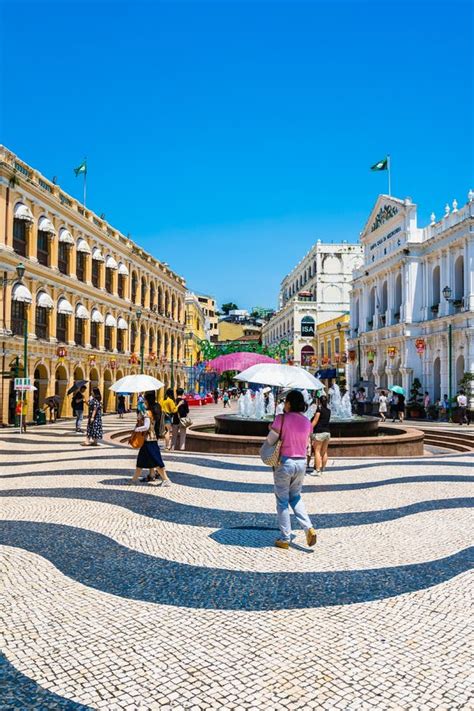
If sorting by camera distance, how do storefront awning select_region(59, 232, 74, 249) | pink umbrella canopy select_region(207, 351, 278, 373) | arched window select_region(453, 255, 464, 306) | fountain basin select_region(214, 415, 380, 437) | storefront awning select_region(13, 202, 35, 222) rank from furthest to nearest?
1. arched window select_region(453, 255, 464, 306)
2. storefront awning select_region(59, 232, 74, 249)
3. storefront awning select_region(13, 202, 35, 222)
4. pink umbrella canopy select_region(207, 351, 278, 373)
5. fountain basin select_region(214, 415, 380, 437)

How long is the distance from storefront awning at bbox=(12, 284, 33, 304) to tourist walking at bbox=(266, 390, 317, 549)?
76.6 feet

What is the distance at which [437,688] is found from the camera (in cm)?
337

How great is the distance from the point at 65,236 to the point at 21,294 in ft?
22.6

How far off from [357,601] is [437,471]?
26.7 feet

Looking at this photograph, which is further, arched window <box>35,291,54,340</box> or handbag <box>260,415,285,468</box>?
arched window <box>35,291,54,340</box>

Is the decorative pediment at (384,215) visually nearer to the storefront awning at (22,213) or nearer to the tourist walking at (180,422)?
the storefront awning at (22,213)

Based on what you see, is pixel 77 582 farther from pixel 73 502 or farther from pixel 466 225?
pixel 466 225

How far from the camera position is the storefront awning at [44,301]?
2958cm

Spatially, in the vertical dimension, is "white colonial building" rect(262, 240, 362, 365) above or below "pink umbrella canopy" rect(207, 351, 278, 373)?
above

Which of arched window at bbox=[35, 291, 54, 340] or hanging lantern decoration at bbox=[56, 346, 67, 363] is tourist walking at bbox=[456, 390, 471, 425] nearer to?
hanging lantern decoration at bbox=[56, 346, 67, 363]

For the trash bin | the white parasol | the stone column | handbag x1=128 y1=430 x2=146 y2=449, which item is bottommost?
the trash bin

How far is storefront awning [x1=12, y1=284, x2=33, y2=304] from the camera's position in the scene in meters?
26.7

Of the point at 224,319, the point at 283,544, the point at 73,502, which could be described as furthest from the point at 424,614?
the point at 224,319

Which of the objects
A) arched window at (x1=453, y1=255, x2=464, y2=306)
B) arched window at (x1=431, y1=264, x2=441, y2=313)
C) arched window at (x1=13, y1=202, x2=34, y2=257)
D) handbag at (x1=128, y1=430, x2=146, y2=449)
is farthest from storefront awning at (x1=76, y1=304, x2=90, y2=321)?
handbag at (x1=128, y1=430, x2=146, y2=449)
